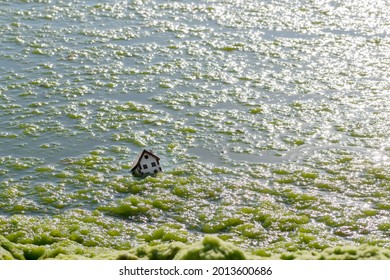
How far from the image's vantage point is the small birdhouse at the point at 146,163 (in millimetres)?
12273

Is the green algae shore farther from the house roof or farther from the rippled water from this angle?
the house roof

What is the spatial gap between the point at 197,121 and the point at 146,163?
8.27ft

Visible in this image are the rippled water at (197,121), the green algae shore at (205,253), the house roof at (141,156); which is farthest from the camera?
the house roof at (141,156)

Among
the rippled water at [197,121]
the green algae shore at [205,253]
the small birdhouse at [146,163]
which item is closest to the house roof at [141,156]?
the small birdhouse at [146,163]

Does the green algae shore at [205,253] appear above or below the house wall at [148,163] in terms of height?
below

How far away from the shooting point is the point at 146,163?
1227cm

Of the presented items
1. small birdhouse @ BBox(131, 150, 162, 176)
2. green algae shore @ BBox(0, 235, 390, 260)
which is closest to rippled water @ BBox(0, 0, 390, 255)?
small birdhouse @ BBox(131, 150, 162, 176)

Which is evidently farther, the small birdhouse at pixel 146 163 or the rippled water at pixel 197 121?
the small birdhouse at pixel 146 163

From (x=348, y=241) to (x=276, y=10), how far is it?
38.3 feet

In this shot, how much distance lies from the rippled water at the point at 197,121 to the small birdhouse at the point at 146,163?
243mm

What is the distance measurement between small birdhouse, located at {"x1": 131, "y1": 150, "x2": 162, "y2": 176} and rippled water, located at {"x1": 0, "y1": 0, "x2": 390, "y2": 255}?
0.24 meters

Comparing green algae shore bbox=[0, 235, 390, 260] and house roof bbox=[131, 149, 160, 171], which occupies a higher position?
house roof bbox=[131, 149, 160, 171]

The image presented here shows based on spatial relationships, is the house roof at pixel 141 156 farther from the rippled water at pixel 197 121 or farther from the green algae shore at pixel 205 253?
the green algae shore at pixel 205 253

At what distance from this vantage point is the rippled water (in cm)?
1101
